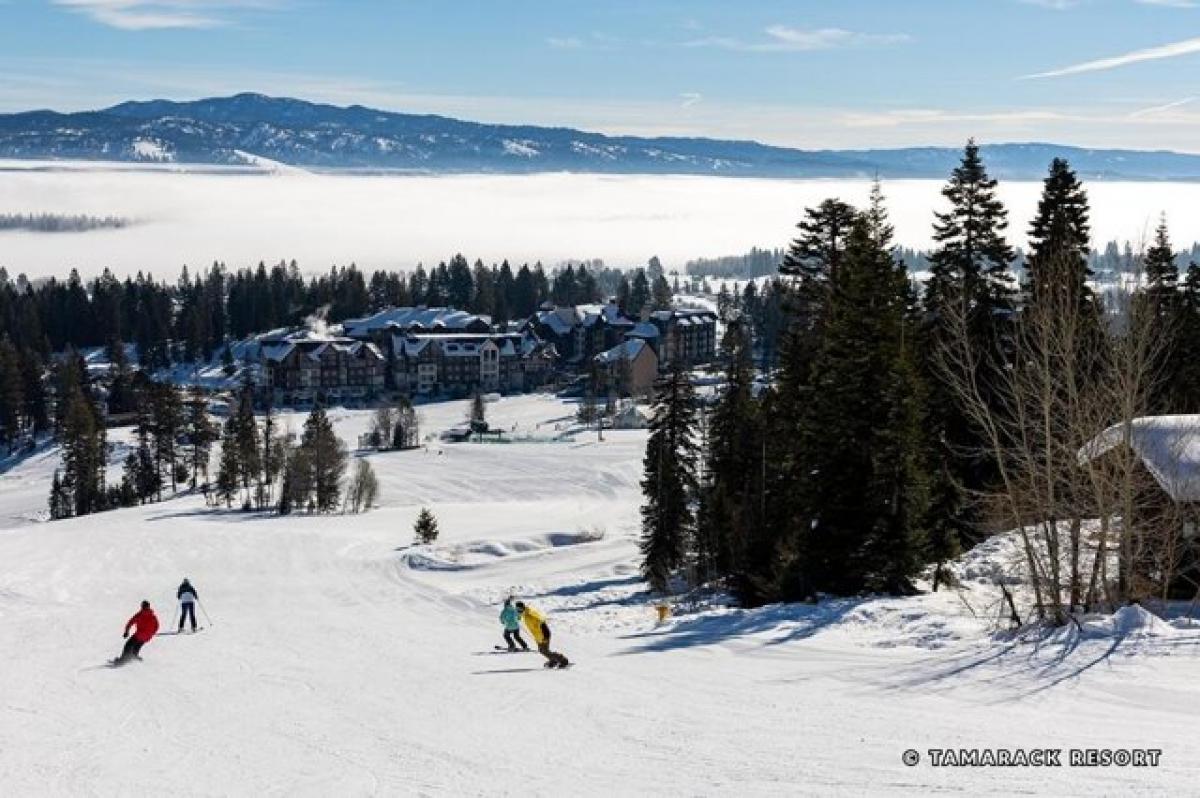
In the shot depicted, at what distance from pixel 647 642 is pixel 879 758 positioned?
11.1 m

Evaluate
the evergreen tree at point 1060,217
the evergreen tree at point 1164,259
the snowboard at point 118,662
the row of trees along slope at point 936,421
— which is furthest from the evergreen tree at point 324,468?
the evergreen tree at point 1164,259

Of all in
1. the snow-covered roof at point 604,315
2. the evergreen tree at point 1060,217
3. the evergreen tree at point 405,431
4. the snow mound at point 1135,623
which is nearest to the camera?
the snow mound at point 1135,623

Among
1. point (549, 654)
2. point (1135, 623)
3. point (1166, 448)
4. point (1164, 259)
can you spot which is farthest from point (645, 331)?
point (1135, 623)

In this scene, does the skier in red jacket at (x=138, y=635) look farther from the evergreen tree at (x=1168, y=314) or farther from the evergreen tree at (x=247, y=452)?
the evergreen tree at (x=247, y=452)

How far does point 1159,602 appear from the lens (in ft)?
69.5

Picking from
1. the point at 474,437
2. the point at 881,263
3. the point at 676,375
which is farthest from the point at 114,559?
the point at 474,437

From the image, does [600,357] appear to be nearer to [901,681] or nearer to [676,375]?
[676,375]

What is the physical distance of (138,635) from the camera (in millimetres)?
24062

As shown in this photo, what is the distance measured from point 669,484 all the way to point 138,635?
22617 mm

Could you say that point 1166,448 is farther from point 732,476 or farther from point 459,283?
point 459,283

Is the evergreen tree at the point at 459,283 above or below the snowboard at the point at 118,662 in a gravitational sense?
above

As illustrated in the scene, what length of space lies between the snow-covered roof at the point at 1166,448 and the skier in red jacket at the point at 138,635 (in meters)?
19.6

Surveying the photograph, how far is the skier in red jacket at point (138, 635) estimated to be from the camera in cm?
2381

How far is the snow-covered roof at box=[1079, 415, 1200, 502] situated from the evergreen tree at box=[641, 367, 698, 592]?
1906cm
